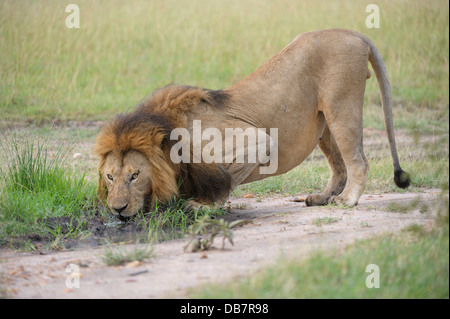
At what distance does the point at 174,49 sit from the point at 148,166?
7592 mm

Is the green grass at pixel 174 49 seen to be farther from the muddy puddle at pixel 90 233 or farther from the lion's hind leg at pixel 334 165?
the muddy puddle at pixel 90 233

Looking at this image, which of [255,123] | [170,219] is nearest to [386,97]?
[255,123]

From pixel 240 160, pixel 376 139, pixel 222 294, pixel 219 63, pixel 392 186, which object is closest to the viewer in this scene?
pixel 222 294

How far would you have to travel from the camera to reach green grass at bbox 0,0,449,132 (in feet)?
32.2

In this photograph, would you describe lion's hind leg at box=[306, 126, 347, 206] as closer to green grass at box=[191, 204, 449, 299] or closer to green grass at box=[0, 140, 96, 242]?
green grass at box=[0, 140, 96, 242]

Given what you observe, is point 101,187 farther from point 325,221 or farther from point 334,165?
A: point 334,165

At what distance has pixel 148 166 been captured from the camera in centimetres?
475

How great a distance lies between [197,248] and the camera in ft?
12.5

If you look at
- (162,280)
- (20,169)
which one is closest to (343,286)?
(162,280)

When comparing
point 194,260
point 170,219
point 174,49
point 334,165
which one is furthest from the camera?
point 174,49

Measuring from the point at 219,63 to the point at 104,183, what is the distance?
6.97 metres

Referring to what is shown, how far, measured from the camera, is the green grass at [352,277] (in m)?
2.92

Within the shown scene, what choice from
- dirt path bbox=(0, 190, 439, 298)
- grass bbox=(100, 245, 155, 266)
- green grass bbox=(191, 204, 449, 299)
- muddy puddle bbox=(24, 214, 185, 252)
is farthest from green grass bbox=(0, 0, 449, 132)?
green grass bbox=(191, 204, 449, 299)
